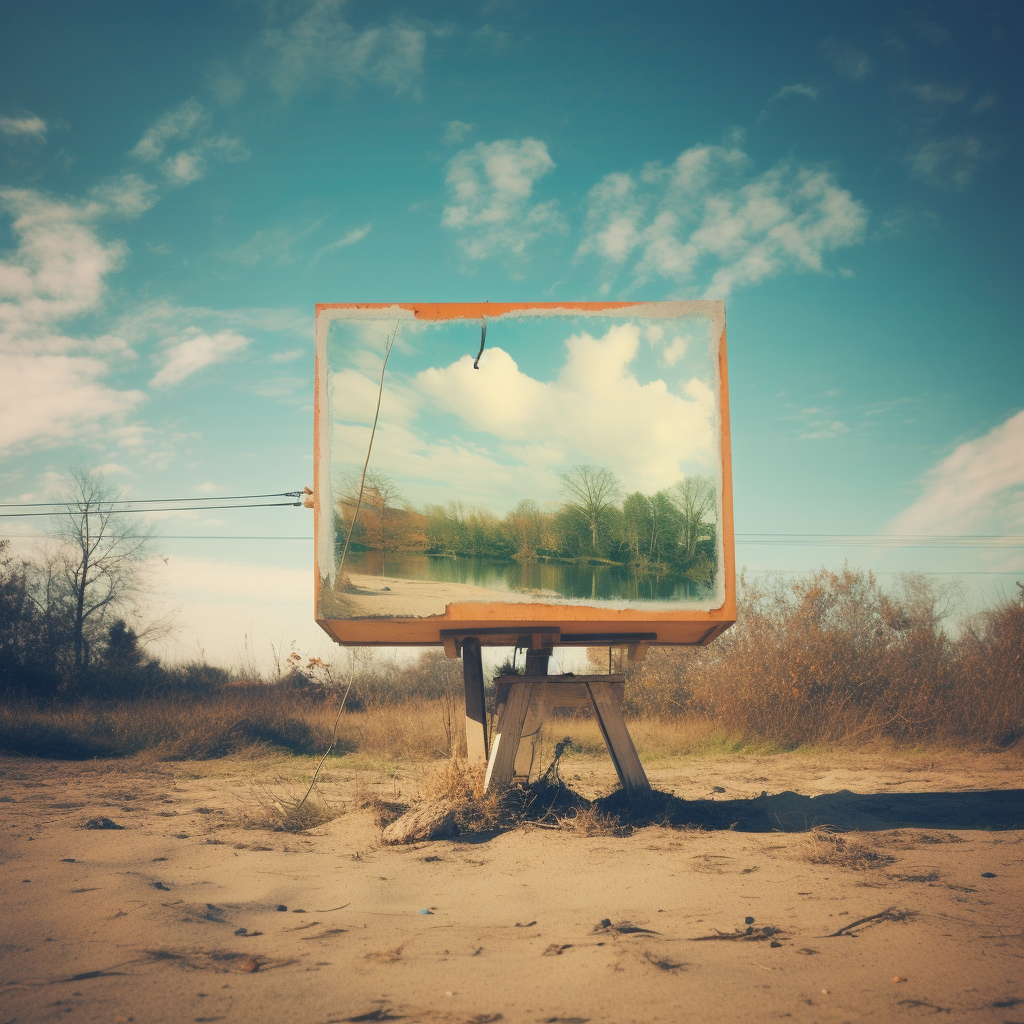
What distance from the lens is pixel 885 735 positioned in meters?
12.7

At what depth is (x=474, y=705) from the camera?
21.3ft

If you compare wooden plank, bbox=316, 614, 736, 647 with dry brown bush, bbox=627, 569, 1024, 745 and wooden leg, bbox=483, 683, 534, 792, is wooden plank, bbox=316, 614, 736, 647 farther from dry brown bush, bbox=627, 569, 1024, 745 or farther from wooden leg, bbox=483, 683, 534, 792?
dry brown bush, bbox=627, 569, 1024, 745

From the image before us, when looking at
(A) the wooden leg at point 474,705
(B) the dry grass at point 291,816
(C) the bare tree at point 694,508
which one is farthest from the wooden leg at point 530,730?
(C) the bare tree at point 694,508

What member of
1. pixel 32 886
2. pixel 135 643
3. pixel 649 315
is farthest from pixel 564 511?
pixel 135 643

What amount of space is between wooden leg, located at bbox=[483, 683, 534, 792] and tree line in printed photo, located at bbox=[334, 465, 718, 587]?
1.56m

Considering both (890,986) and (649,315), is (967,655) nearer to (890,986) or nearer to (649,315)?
(649,315)

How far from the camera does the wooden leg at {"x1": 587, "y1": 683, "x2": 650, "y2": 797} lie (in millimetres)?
6098

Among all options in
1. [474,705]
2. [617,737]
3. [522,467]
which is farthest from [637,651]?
[522,467]

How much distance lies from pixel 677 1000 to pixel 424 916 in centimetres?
145

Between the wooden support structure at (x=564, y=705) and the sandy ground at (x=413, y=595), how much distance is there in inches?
50.7

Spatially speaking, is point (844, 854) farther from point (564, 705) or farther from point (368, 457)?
point (368, 457)

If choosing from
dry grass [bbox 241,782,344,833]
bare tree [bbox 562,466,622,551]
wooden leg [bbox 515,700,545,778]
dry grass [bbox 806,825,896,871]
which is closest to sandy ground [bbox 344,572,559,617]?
bare tree [bbox 562,466,622,551]

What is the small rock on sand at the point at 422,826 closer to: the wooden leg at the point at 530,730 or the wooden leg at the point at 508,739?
the wooden leg at the point at 508,739

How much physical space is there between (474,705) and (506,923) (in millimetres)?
3159
